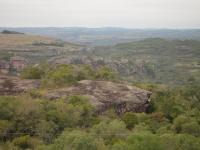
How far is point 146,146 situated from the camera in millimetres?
27422

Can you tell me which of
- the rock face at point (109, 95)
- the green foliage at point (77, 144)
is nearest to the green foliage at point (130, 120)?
the rock face at point (109, 95)

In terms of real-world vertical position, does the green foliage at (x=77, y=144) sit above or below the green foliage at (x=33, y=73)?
above

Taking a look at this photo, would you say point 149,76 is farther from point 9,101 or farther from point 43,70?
point 9,101

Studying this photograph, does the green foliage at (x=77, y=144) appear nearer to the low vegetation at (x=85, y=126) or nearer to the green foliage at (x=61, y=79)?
the low vegetation at (x=85, y=126)

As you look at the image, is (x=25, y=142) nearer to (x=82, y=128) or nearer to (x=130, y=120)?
(x=82, y=128)

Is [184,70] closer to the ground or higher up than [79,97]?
closer to the ground

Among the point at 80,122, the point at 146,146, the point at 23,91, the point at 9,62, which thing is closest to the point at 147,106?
the point at 80,122

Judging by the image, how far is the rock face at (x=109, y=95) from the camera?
159 ft

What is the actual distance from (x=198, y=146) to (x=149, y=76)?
5097 inches

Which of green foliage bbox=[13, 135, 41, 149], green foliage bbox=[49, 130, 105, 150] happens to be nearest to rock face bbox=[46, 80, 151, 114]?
green foliage bbox=[13, 135, 41, 149]

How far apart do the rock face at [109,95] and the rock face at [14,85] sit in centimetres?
514

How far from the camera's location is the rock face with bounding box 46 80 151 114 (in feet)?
159

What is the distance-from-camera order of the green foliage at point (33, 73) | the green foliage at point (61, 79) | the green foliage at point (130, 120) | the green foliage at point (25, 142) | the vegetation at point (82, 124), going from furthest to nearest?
the green foliage at point (33, 73) < the green foliage at point (61, 79) < the green foliage at point (130, 120) < the green foliage at point (25, 142) < the vegetation at point (82, 124)

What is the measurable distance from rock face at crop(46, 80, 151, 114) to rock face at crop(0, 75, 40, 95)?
5.14 meters
